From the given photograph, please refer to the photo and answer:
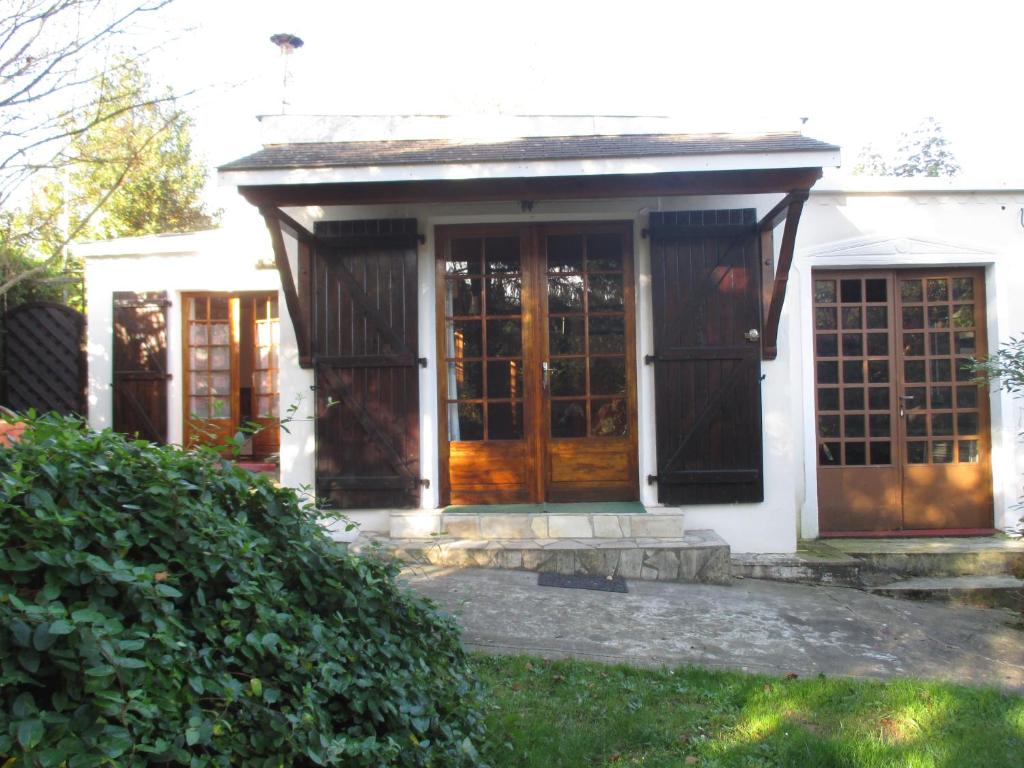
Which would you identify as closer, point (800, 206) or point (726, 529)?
point (800, 206)

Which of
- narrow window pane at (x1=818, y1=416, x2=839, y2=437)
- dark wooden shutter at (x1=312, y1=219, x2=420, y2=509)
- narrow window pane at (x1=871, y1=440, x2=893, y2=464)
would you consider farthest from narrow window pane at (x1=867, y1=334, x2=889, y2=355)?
dark wooden shutter at (x1=312, y1=219, x2=420, y2=509)

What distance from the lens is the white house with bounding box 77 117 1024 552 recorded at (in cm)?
527

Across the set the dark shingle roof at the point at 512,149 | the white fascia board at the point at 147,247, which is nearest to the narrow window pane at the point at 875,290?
the dark shingle roof at the point at 512,149

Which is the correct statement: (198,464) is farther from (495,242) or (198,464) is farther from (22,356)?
(22,356)

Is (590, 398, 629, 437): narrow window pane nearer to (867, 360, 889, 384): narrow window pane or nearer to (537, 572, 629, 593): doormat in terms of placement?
(537, 572, 629, 593): doormat

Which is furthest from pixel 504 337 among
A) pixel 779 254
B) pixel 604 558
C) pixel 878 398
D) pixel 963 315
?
pixel 963 315

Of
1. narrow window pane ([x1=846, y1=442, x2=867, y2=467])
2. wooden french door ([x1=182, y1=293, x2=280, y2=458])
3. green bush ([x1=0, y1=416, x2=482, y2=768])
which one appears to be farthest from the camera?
wooden french door ([x1=182, y1=293, x2=280, y2=458])

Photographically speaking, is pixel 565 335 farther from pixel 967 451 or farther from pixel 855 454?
pixel 967 451

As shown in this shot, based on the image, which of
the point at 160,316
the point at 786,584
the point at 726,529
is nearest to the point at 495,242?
the point at 726,529

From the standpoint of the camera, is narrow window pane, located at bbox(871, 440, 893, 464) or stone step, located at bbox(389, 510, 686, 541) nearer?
stone step, located at bbox(389, 510, 686, 541)

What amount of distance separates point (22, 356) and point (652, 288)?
7018mm

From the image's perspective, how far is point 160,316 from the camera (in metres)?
8.01

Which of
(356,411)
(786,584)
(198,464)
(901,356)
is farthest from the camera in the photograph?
(901,356)

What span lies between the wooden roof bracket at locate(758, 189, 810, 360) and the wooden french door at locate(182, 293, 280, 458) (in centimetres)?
532
